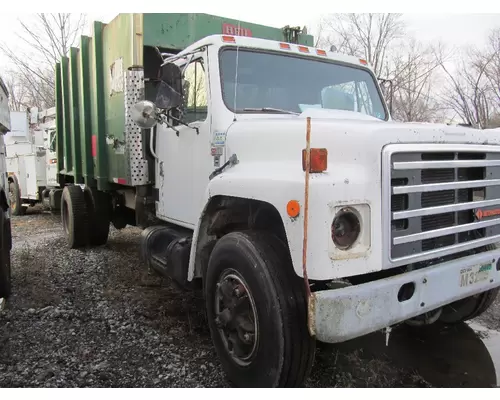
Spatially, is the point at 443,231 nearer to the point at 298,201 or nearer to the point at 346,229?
the point at 346,229

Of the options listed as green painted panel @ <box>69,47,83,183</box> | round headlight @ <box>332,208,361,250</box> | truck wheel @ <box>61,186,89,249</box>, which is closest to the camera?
round headlight @ <box>332,208,361,250</box>

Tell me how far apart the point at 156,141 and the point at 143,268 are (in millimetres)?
2083

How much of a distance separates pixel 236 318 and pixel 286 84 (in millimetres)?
1965

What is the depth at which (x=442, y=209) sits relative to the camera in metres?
2.70

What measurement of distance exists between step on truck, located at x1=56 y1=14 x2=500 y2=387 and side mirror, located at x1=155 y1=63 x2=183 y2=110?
1 cm

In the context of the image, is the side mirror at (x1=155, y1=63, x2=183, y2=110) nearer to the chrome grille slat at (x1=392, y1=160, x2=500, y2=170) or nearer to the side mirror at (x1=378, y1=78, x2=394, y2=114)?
the chrome grille slat at (x1=392, y1=160, x2=500, y2=170)

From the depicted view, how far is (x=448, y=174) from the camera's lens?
2.76 m

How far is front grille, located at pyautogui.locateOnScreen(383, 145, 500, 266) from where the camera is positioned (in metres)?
2.51

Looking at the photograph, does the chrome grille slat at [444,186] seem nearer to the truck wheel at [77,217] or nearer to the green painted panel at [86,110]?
the green painted panel at [86,110]

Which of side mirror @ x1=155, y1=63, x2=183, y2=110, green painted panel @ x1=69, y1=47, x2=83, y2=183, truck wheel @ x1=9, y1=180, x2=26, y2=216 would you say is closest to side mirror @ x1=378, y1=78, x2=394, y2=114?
side mirror @ x1=155, y1=63, x2=183, y2=110

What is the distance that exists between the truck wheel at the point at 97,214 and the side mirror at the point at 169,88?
3.55 m

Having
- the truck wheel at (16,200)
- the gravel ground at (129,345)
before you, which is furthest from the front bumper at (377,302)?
the truck wheel at (16,200)

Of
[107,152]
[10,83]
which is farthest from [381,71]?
[107,152]

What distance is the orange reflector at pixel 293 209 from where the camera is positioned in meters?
2.43
